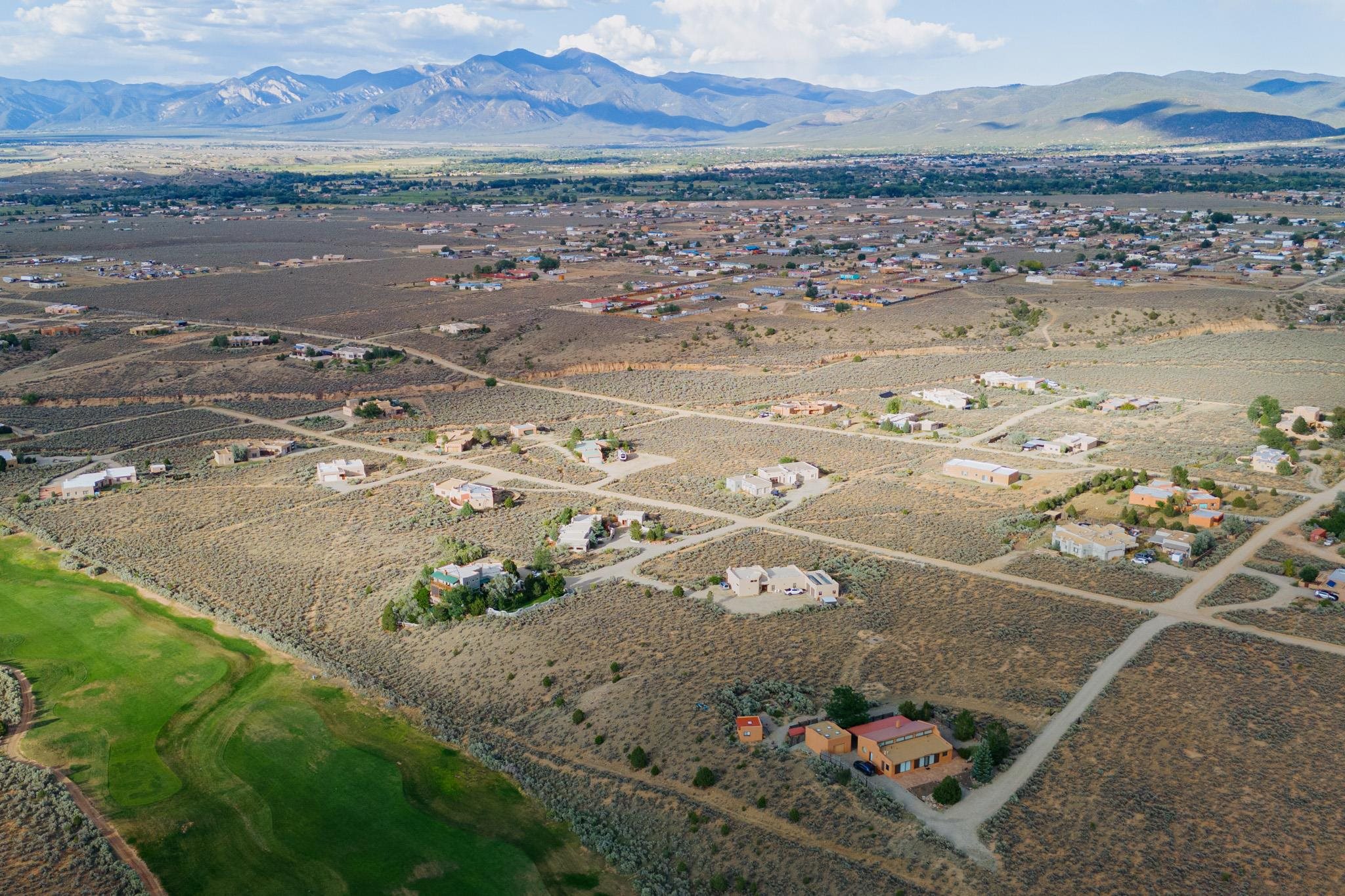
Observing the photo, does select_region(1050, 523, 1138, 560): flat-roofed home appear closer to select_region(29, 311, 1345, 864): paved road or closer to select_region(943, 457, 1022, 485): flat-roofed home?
select_region(29, 311, 1345, 864): paved road

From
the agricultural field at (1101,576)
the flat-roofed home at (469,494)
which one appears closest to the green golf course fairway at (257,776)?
the flat-roofed home at (469,494)

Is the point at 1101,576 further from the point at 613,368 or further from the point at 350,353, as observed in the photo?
the point at 350,353

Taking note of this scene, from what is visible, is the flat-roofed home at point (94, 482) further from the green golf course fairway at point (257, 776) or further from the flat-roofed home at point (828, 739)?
the flat-roofed home at point (828, 739)

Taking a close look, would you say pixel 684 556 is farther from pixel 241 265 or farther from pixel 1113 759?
pixel 241 265

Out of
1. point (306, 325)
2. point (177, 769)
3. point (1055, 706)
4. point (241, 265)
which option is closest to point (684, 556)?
point (1055, 706)

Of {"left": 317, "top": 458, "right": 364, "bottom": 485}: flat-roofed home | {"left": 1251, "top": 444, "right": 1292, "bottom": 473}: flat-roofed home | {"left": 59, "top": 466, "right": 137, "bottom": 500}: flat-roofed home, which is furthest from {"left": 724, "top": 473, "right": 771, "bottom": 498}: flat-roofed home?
{"left": 59, "top": 466, "right": 137, "bottom": 500}: flat-roofed home

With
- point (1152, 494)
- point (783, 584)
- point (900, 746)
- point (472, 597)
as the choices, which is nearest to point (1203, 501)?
point (1152, 494)
